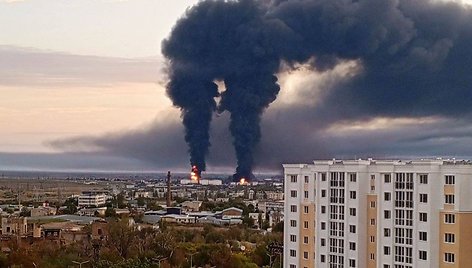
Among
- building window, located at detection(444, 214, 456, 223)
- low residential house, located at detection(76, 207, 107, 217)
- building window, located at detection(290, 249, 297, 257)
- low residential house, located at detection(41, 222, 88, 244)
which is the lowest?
low residential house, located at detection(41, 222, 88, 244)

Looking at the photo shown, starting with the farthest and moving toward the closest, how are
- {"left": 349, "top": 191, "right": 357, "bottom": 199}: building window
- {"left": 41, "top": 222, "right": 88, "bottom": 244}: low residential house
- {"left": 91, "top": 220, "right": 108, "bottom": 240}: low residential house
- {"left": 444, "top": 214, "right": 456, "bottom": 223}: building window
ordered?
{"left": 41, "top": 222, "right": 88, "bottom": 244}: low residential house < {"left": 91, "top": 220, "right": 108, "bottom": 240}: low residential house < {"left": 349, "top": 191, "right": 357, "bottom": 199}: building window < {"left": 444, "top": 214, "right": 456, "bottom": 223}: building window

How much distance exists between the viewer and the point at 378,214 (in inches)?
831

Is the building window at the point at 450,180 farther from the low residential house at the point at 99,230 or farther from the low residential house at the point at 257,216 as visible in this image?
the low residential house at the point at 257,216

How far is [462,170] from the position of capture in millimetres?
19719

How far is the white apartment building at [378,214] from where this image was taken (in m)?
19.8

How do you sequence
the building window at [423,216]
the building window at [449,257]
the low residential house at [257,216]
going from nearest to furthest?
1. the building window at [449,257]
2. the building window at [423,216]
3. the low residential house at [257,216]

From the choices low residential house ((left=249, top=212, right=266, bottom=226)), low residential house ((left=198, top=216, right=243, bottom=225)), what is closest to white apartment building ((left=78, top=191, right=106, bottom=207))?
low residential house ((left=249, top=212, right=266, bottom=226))

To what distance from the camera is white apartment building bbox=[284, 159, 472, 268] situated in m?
19.8

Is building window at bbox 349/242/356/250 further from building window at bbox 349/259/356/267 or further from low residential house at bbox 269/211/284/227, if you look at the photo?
low residential house at bbox 269/211/284/227

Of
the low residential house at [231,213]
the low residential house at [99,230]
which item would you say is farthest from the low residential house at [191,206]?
the low residential house at [99,230]

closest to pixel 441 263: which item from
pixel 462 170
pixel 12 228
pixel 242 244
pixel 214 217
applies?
pixel 462 170

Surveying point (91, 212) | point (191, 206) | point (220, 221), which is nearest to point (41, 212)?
point (91, 212)

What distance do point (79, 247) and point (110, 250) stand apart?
203 centimetres

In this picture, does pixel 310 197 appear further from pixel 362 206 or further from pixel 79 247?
pixel 79 247
